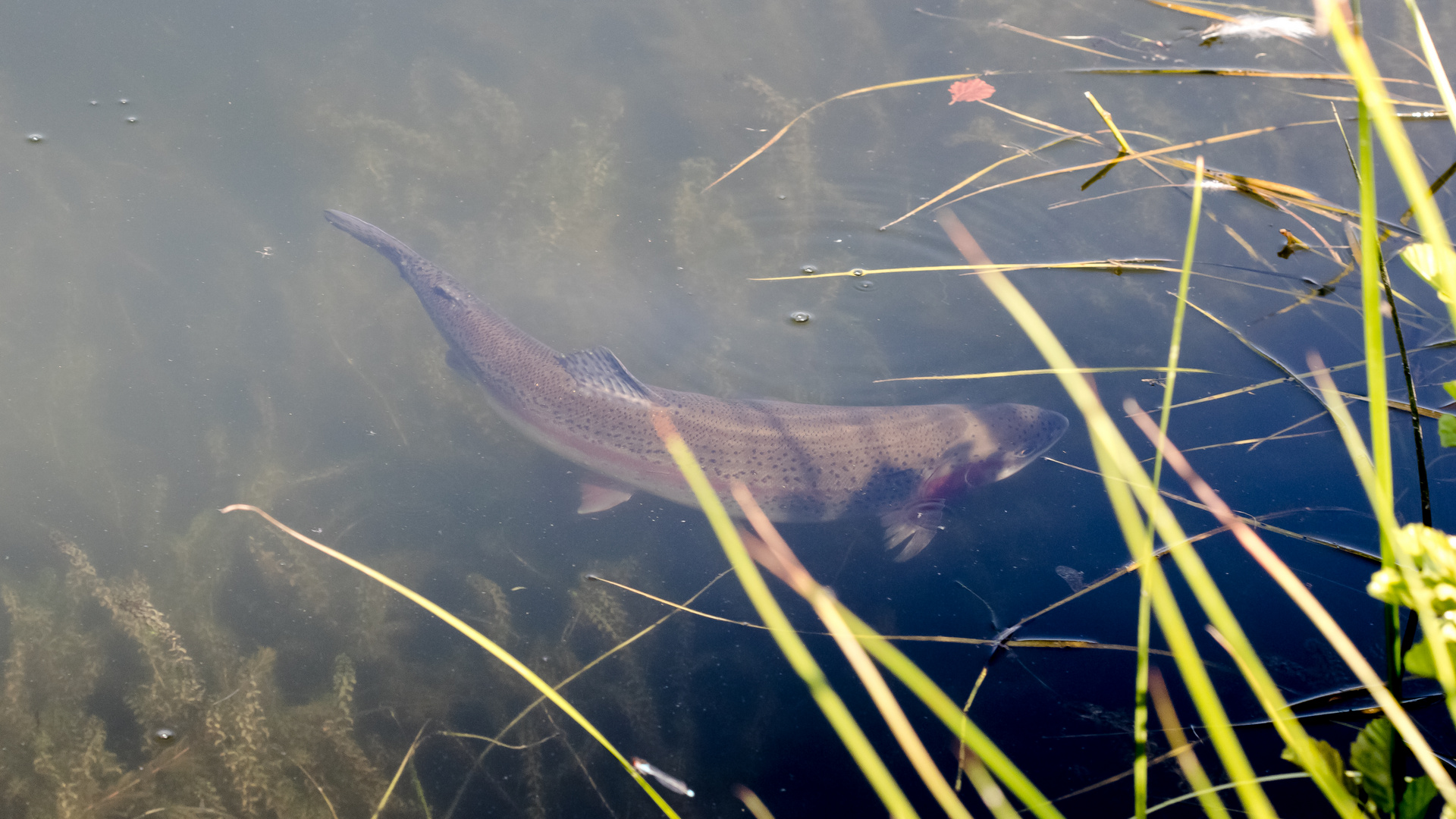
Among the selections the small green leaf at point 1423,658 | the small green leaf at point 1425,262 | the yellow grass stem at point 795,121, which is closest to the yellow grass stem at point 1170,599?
the small green leaf at point 1423,658

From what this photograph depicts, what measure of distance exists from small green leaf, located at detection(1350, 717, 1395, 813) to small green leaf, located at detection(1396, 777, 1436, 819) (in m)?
0.04

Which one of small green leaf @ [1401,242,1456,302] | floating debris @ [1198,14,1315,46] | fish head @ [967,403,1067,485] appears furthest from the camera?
floating debris @ [1198,14,1315,46]

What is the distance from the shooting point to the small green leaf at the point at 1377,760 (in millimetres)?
1403

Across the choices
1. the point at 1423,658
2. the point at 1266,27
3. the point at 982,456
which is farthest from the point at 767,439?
A: the point at 1266,27

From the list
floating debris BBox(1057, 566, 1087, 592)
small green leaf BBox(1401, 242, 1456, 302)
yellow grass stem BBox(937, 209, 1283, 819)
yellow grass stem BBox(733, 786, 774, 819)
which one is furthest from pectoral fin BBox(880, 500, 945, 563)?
small green leaf BBox(1401, 242, 1456, 302)

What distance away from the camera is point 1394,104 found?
12.8 ft

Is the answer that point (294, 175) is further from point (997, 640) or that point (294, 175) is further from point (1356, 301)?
point (1356, 301)

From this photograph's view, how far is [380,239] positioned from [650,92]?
2280 millimetres

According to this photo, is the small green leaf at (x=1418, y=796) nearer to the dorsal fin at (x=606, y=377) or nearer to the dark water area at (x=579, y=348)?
the dark water area at (x=579, y=348)

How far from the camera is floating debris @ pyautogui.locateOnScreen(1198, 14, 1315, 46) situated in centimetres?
475

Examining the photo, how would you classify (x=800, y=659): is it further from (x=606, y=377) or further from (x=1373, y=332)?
(x=606, y=377)

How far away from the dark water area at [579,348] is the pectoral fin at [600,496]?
0.39ft

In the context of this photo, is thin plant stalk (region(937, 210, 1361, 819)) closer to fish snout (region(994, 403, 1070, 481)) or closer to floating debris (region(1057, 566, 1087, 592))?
floating debris (region(1057, 566, 1087, 592))

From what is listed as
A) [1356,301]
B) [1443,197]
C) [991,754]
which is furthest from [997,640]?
[1443,197]
